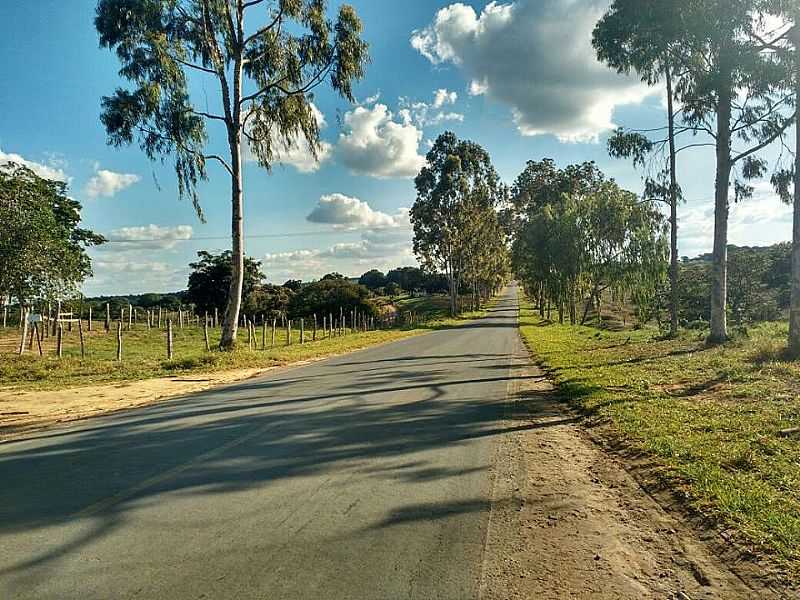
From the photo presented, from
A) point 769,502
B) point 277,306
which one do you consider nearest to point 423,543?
point 769,502

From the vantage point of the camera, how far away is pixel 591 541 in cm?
400

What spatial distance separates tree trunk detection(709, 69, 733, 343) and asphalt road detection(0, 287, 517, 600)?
10754 millimetres

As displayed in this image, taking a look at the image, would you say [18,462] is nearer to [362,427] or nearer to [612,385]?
[362,427]

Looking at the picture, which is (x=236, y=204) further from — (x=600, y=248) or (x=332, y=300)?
(x=332, y=300)

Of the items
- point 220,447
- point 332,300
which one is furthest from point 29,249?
point 332,300

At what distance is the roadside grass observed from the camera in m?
4.26

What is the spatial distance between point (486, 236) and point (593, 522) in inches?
2182

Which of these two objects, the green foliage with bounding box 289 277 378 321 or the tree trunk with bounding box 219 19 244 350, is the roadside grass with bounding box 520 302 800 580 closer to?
the tree trunk with bounding box 219 19 244 350

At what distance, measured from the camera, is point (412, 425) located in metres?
7.57

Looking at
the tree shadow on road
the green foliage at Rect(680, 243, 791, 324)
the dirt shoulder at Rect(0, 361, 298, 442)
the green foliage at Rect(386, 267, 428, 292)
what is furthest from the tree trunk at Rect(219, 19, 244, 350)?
the green foliage at Rect(386, 267, 428, 292)

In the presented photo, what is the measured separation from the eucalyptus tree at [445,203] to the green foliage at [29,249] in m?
34.8

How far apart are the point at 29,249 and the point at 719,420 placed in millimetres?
17628

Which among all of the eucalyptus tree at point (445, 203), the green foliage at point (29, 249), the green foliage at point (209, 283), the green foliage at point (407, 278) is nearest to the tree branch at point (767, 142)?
the green foliage at point (29, 249)

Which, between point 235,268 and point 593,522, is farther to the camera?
point 235,268
